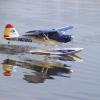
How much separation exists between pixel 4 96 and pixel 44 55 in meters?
9.78

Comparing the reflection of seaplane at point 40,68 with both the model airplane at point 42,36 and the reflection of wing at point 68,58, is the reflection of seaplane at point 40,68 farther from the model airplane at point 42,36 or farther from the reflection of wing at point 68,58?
the model airplane at point 42,36

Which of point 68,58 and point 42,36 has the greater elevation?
point 42,36

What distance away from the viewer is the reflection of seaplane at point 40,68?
19.6m

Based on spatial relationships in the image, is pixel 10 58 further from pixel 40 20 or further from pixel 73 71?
pixel 40 20

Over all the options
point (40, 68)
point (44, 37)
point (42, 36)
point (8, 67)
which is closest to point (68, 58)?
point (44, 37)

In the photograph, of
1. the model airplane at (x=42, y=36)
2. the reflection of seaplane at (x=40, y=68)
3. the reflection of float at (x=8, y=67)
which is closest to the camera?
the reflection of seaplane at (x=40, y=68)

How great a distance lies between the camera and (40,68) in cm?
2161

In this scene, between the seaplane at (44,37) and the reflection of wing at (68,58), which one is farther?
the seaplane at (44,37)

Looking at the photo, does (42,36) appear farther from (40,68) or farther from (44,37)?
(40,68)

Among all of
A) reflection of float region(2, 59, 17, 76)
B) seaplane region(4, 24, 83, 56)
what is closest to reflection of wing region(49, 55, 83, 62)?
seaplane region(4, 24, 83, 56)

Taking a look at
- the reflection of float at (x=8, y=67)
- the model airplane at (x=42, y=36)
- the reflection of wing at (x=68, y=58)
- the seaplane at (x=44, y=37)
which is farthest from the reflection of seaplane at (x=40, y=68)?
the model airplane at (x=42, y=36)

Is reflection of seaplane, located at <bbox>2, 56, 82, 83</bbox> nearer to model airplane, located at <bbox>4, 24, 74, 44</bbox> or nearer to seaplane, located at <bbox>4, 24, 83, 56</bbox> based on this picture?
seaplane, located at <bbox>4, 24, 83, 56</bbox>

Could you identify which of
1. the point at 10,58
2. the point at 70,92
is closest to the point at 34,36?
the point at 10,58

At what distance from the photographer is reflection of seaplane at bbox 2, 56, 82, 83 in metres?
19.6
